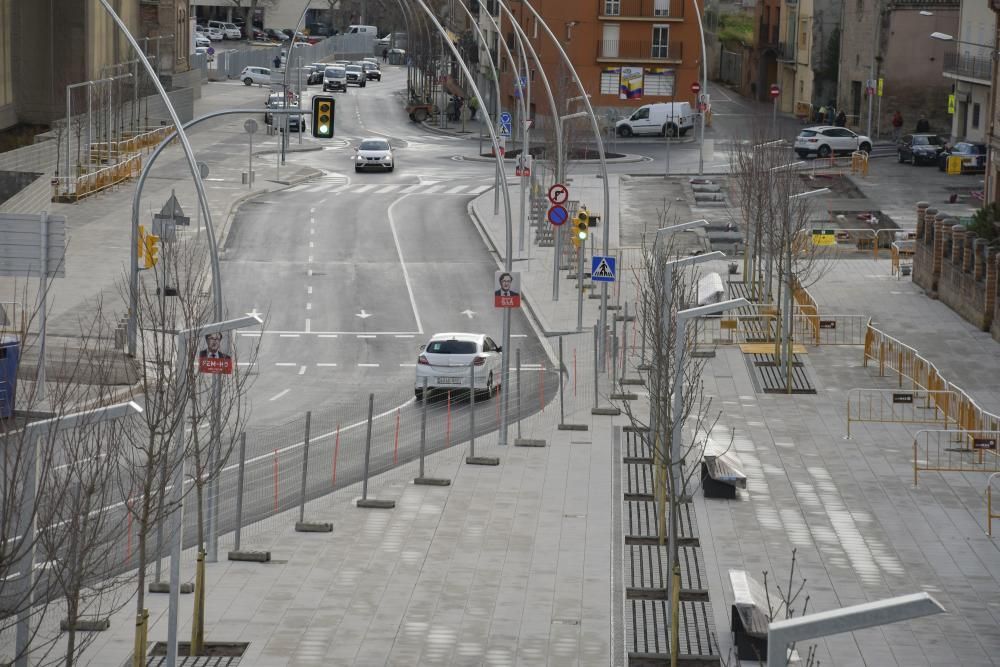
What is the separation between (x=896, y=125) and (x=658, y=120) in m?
11.1

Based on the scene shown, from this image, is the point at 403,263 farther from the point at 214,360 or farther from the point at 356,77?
the point at 356,77

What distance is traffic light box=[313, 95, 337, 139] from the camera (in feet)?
94.2

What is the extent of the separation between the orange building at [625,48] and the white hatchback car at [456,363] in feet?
170

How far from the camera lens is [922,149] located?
68.5m

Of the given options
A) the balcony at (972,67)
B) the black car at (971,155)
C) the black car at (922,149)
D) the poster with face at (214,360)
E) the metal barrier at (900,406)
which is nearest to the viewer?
the poster with face at (214,360)

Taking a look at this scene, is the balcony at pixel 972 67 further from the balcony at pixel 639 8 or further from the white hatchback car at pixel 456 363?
the white hatchback car at pixel 456 363

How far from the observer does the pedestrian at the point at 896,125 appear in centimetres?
7812

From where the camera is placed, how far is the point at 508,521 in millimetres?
22625

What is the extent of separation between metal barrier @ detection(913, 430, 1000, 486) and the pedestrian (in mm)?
52172

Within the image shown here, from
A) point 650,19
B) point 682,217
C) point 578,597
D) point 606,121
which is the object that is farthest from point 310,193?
point 578,597

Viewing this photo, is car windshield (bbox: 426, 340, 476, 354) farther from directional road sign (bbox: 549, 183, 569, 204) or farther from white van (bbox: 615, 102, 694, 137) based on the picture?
white van (bbox: 615, 102, 694, 137)

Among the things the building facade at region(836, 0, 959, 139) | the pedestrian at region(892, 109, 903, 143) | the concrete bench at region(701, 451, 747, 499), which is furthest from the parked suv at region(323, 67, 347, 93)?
the concrete bench at region(701, 451, 747, 499)

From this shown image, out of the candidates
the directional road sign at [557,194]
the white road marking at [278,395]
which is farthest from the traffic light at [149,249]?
the directional road sign at [557,194]

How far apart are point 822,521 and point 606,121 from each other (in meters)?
56.8
